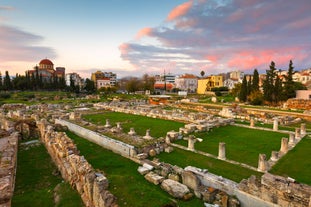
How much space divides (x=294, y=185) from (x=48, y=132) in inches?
613

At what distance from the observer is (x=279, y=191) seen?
21.7ft

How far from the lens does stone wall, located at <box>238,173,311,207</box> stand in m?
6.24

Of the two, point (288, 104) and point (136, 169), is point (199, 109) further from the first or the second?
point (136, 169)

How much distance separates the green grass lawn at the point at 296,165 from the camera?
9.03m

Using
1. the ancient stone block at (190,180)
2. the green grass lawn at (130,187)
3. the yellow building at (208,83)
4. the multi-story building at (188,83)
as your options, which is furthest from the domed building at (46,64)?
the ancient stone block at (190,180)

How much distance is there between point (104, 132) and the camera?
1627 cm

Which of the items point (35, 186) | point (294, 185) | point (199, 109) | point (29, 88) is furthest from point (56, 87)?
point (294, 185)

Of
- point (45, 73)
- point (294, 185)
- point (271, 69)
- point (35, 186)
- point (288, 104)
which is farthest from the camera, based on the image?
point (45, 73)

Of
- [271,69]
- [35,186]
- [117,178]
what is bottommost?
[35,186]

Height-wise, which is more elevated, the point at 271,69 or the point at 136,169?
the point at 271,69

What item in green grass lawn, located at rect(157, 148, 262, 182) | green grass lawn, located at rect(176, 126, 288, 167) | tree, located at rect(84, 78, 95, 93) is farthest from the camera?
tree, located at rect(84, 78, 95, 93)

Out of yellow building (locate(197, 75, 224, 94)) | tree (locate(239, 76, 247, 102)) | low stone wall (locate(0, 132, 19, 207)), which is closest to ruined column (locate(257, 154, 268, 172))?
low stone wall (locate(0, 132, 19, 207))

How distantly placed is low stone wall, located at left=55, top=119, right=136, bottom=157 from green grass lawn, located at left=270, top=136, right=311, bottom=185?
7887 millimetres

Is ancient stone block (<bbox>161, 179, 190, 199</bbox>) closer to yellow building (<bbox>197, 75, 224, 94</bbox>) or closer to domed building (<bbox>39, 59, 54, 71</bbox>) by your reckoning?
yellow building (<bbox>197, 75, 224, 94</bbox>)
